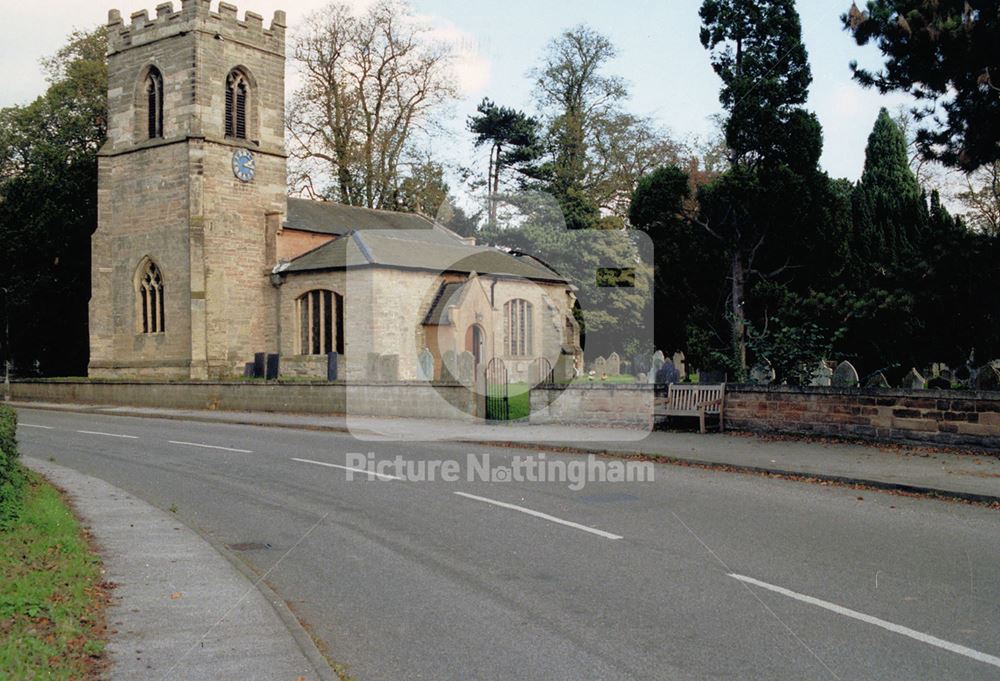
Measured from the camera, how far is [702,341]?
26094 mm

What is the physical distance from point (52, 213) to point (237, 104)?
13131 millimetres

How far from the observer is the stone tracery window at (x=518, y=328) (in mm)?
42781

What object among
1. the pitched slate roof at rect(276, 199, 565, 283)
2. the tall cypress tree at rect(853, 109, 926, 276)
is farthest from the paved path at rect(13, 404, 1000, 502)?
the pitched slate roof at rect(276, 199, 565, 283)

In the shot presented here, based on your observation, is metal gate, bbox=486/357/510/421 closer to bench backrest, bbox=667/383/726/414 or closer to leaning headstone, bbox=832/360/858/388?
bench backrest, bbox=667/383/726/414

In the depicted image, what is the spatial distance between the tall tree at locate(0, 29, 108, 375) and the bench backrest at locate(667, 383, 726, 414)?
37381mm

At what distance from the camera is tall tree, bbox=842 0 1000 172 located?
584 inches

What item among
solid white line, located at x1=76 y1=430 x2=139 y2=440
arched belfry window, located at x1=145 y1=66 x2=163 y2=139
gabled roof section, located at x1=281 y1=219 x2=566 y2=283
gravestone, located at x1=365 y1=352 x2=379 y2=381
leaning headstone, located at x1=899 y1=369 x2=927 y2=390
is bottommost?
solid white line, located at x1=76 y1=430 x2=139 y2=440

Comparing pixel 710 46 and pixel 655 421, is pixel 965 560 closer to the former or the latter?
pixel 655 421

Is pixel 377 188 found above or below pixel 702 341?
above

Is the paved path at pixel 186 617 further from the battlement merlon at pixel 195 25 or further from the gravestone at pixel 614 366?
the gravestone at pixel 614 366

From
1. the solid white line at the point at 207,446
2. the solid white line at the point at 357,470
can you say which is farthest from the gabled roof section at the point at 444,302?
the solid white line at the point at 357,470

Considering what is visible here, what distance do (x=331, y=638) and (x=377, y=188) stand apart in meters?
50.3

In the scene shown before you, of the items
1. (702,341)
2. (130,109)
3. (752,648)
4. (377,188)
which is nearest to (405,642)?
(752,648)

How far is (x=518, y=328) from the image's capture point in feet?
143
